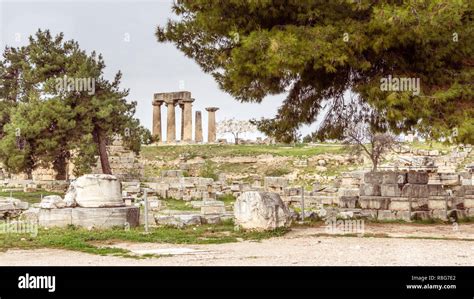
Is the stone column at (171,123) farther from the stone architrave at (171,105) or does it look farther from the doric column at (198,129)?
the doric column at (198,129)

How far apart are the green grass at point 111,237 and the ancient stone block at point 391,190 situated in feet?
18.4

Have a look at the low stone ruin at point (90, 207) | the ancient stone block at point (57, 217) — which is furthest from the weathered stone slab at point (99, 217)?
the ancient stone block at point (57, 217)

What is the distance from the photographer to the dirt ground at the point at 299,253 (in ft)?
33.9

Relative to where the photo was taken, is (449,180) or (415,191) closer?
(415,191)

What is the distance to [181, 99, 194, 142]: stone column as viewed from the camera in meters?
58.8

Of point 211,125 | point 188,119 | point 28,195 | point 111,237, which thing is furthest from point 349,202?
point 211,125

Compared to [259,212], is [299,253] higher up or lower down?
lower down

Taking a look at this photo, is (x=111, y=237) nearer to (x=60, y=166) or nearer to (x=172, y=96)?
(x=60, y=166)

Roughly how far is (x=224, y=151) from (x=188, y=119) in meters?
9.15

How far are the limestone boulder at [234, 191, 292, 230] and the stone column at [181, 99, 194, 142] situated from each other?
43765 mm

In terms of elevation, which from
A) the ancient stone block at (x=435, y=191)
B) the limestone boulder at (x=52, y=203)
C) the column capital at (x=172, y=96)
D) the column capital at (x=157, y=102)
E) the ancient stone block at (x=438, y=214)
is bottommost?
the ancient stone block at (x=438, y=214)

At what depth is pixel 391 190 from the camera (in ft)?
64.0

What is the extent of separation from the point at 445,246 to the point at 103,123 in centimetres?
2575
